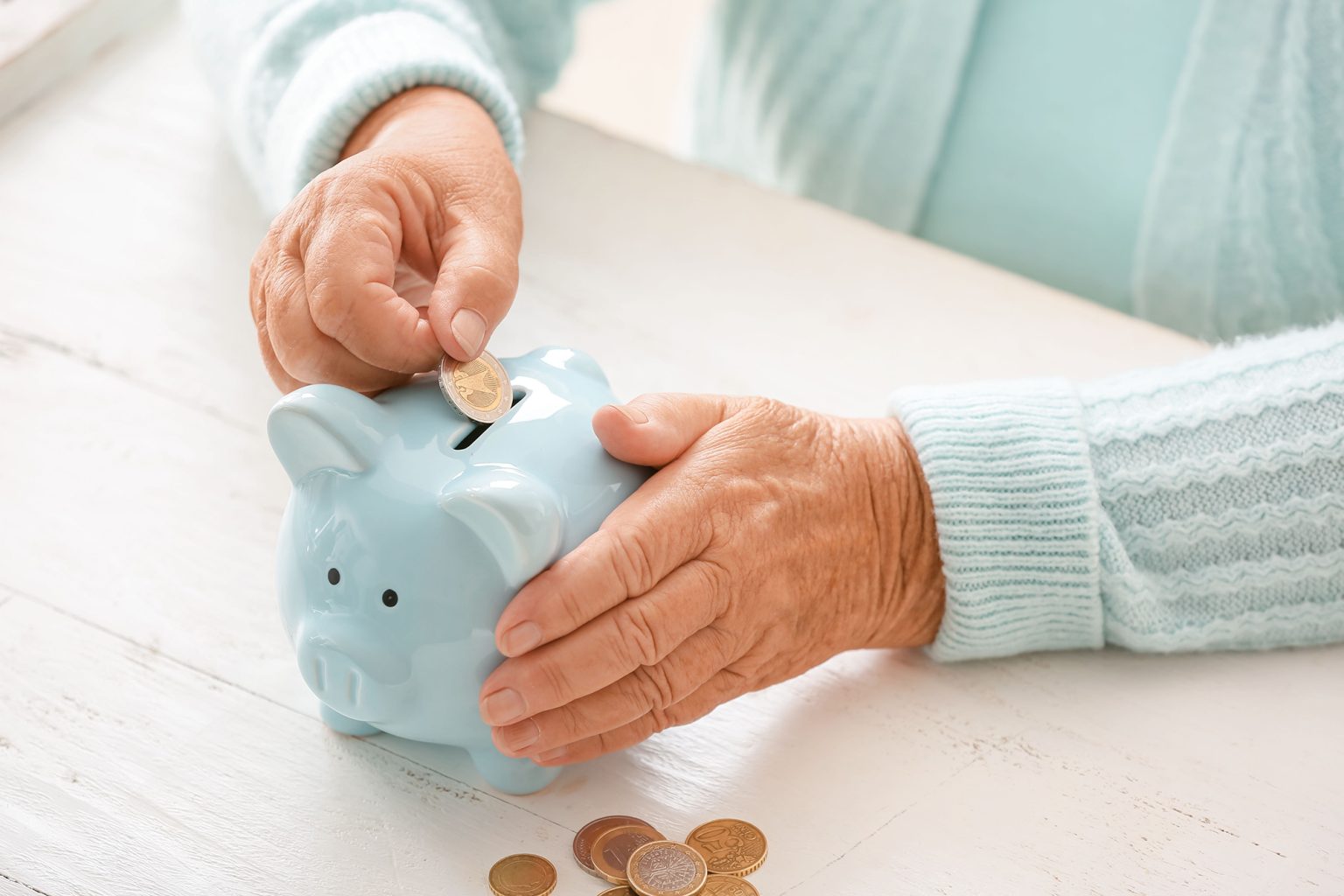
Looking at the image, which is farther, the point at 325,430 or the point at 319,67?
the point at 319,67

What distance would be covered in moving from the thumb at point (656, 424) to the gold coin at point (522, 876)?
266 mm

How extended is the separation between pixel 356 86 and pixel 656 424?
480 millimetres

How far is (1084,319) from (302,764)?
91 cm

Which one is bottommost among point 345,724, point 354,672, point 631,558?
point 345,724

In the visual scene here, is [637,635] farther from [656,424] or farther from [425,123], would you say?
[425,123]

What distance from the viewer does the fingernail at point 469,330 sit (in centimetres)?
80

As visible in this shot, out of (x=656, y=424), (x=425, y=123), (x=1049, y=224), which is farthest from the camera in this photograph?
(x=1049, y=224)

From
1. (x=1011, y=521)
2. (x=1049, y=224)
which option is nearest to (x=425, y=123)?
(x=1011, y=521)

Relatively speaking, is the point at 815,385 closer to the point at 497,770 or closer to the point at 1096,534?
the point at 1096,534

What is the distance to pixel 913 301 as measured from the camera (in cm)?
131

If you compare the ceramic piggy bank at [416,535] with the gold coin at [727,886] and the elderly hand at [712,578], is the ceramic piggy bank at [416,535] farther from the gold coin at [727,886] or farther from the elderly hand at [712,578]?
the gold coin at [727,886]

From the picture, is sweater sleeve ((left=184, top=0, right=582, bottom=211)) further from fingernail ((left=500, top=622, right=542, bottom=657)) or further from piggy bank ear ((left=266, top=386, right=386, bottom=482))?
fingernail ((left=500, top=622, right=542, bottom=657))

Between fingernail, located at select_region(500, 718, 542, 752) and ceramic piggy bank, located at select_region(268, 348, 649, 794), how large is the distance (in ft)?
0.07

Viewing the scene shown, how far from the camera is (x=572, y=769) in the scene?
85 cm
